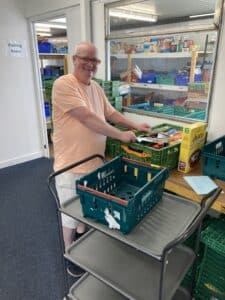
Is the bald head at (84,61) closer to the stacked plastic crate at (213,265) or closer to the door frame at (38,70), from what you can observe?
the stacked plastic crate at (213,265)

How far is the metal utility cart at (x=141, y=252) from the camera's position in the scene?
3.29 feet

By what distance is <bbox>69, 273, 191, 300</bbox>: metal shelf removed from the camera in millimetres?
1467

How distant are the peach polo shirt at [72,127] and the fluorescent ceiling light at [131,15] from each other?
1.13 meters

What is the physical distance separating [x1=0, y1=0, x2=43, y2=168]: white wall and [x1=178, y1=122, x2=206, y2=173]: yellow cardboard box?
280cm

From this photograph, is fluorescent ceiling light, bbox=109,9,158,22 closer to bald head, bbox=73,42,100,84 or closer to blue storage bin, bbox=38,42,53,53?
bald head, bbox=73,42,100,84

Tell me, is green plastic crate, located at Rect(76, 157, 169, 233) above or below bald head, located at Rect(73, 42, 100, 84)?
below

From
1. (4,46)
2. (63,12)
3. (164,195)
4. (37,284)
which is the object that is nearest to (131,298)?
(164,195)

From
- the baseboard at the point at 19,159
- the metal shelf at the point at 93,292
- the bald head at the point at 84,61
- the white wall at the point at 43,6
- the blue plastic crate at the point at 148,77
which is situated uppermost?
the white wall at the point at 43,6

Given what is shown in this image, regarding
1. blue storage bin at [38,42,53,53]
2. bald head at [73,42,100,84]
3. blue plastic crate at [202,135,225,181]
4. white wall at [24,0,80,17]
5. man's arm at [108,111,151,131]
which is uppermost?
white wall at [24,0,80,17]

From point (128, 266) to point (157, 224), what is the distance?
37 cm

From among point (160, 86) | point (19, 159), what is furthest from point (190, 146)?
point (19, 159)

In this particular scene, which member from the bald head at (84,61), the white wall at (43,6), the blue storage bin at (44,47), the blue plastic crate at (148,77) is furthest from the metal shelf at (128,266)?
the blue storage bin at (44,47)

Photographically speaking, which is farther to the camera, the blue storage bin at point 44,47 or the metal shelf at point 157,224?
the blue storage bin at point 44,47

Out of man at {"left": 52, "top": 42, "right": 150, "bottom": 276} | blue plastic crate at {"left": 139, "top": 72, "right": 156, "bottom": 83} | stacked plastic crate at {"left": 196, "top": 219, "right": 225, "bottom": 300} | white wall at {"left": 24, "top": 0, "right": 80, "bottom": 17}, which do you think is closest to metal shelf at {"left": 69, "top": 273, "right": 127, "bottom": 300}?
man at {"left": 52, "top": 42, "right": 150, "bottom": 276}
